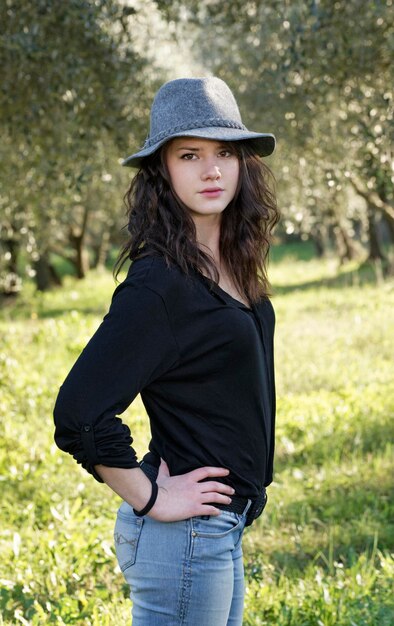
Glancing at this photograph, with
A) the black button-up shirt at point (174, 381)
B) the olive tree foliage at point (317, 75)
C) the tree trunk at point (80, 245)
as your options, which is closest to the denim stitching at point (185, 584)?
the black button-up shirt at point (174, 381)

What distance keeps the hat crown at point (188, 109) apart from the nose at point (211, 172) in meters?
0.12

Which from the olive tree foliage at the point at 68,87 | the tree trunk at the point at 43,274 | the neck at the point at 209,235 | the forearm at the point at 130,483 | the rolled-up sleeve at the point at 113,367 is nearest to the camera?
the rolled-up sleeve at the point at 113,367

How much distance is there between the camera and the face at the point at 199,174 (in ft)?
7.89

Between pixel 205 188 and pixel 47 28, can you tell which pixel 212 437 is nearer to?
pixel 205 188

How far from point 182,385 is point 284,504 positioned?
3933mm

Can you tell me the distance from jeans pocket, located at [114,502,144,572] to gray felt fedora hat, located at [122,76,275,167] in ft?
3.47

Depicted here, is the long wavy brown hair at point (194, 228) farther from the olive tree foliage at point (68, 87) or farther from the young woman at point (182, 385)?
the olive tree foliage at point (68, 87)

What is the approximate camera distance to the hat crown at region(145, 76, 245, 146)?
239cm

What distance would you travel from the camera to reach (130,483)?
88.2 inches

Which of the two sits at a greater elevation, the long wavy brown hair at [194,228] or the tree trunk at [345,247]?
the tree trunk at [345,247]

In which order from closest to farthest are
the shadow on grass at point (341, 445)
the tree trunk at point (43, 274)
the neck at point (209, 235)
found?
the neck at point (209, 235) → the shadow on grass at point (341, 445) → the tree trunk at point (43, 274)

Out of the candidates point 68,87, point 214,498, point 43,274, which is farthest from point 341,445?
point 43,274

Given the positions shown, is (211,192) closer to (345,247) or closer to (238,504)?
(238,504)

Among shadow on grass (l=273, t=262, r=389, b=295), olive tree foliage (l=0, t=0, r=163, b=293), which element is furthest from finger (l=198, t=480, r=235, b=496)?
shadow on grass (l=273, t=262, r=389, b=295)
